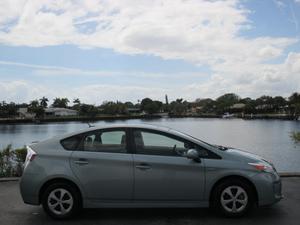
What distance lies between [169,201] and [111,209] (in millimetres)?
1181

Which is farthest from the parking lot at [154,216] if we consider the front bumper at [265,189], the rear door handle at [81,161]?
the rear door handle at [81,161]

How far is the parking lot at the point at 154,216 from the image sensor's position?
5780 mm

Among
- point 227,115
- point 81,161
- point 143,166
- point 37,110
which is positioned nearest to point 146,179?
point 143,166

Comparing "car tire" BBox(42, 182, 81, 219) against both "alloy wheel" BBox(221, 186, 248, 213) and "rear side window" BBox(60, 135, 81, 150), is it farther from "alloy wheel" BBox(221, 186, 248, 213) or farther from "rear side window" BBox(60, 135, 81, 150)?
"alloy wheel" BBox(221, 186, 248, 213)

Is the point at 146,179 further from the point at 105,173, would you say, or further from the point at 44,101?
the point at 44,101

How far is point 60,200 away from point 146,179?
55.0 inches

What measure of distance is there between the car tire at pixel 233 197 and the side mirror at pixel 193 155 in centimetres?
56

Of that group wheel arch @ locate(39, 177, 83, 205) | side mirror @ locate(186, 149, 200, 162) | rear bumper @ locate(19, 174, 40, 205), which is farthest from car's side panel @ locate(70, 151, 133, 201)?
side mirror @ locate(186, 149, 200, 162)

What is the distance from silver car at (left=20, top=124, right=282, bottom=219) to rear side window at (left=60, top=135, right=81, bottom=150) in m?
0.09

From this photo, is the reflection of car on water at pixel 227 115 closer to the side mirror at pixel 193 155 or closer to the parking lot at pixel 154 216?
the parking lot at pixel 154 216

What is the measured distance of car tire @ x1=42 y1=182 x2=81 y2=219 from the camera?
19.6 ft

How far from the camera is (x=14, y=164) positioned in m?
10.1

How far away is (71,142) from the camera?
6.19 metres

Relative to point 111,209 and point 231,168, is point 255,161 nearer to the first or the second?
Result: point 231,168
